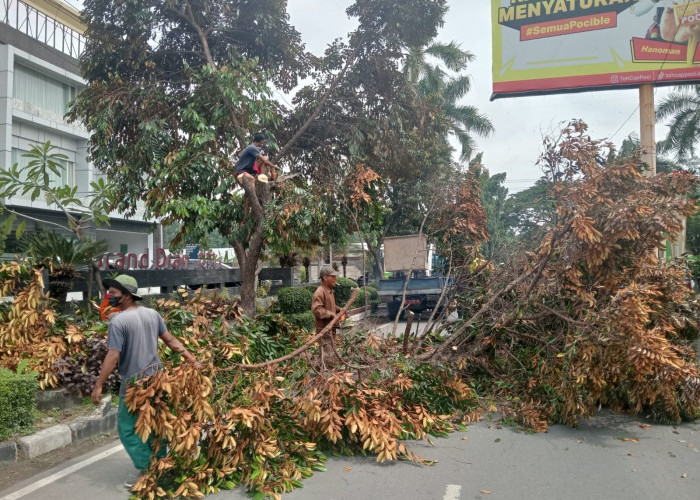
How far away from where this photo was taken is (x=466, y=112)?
100 feet

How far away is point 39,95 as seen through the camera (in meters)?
23.0

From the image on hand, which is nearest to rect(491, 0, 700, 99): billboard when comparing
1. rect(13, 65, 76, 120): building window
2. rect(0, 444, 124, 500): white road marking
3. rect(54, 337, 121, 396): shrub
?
rect(54, 337, 121, 396): shrub

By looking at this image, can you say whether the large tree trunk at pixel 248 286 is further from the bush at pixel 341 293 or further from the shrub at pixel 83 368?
the bush at pixel 341 293

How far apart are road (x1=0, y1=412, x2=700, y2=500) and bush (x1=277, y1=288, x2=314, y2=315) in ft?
35.3

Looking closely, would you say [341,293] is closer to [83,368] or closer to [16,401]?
[83,368]

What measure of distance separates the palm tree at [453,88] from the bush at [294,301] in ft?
42.1

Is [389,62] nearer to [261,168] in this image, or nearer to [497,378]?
[261,168]

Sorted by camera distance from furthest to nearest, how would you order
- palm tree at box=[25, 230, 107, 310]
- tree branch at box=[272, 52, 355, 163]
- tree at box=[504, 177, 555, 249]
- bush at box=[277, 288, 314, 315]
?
bush at box=[277, 288, 314, 315]
tree branch at box=[272, 52, 355, 163]
palm tree at box=[25, 230, 107, 310]
tree at box=[504, 177, 555, 249]

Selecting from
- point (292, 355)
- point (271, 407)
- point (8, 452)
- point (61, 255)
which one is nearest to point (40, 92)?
point (61, 255)

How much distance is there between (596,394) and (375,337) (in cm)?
240

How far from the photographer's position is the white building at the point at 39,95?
20938mm

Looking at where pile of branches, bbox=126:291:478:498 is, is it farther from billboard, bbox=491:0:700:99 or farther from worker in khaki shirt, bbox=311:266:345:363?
billboard, bbox=491:0:700:99

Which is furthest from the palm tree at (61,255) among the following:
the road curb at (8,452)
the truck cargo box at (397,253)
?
the truck cargo box at (397,253)

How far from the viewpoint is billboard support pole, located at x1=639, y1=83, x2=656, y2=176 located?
538 inches
